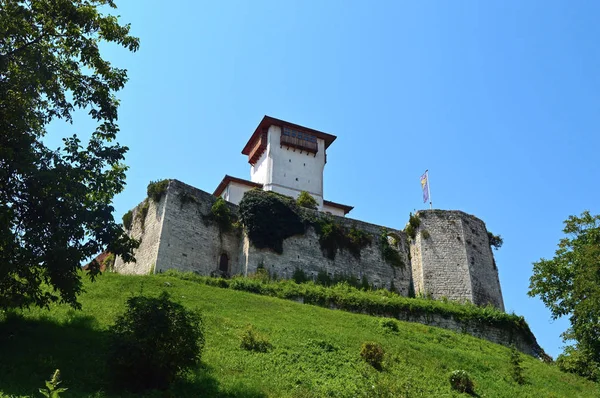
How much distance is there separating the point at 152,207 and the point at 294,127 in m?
19.7

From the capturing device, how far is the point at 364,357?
18.7 metres

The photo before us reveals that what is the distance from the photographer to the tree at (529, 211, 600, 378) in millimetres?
26750

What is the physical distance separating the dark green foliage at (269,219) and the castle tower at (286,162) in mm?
10873

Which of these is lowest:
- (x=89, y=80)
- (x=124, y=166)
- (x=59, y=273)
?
(x=59, y=273)

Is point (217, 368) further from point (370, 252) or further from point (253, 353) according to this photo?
point (370, 252)

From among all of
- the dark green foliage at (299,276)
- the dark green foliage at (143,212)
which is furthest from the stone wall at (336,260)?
the dark green foliage at (143,212)

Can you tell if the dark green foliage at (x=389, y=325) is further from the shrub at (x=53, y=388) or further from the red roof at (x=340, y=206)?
the red roof at (x=340, y=206)

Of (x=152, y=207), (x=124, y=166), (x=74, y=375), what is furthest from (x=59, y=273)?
(x=152, y=207)

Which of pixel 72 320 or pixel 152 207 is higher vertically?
pixel 152 207

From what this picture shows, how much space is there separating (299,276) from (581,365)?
15270 mm

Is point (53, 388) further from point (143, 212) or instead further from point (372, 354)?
point (143, 212)

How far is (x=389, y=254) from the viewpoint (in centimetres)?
3781

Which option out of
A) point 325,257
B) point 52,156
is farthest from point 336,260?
point 52,156

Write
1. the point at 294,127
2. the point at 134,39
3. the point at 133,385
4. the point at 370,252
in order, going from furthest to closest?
the point at 294,127 → the point at 370,252 → the point at 134,39 → the point at 133,385
